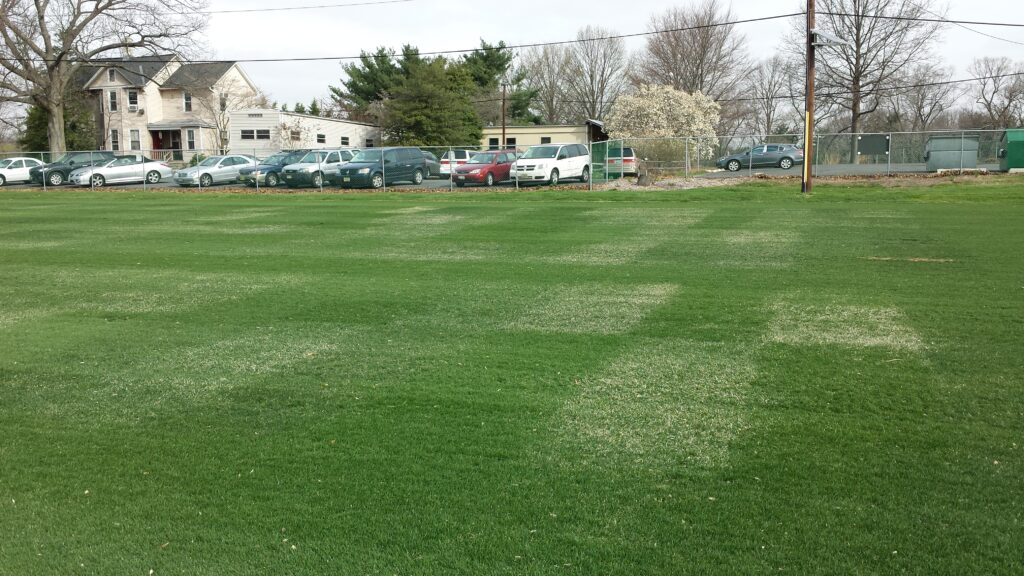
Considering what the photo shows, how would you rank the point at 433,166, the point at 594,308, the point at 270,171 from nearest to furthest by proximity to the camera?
1. the point at 594,308
2. the point at 270,171
3. the point at 433,166

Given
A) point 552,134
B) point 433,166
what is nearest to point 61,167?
point 433,166

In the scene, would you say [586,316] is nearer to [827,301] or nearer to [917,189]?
[827,301]

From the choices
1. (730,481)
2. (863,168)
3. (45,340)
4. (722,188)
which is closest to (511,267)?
(45,340)

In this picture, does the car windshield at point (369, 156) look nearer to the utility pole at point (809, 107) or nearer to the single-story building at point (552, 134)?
the utility pole at point (809, 107)

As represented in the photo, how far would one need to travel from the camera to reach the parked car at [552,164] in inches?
1199

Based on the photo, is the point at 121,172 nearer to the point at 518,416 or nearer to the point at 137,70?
the point at 137,70

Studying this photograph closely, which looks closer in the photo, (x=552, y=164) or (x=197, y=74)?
(x=552, y=164)

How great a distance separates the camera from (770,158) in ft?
137

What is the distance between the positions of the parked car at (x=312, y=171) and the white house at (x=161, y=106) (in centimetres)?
2583

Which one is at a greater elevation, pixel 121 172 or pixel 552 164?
pixel 121 172

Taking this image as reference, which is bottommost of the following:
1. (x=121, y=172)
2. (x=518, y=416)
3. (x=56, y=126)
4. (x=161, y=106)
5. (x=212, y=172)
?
(x=518, y=416)

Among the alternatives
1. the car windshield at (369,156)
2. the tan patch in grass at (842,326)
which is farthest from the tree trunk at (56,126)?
the tan patch in grass at (842,326)

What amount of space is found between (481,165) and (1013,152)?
1998 centimetres

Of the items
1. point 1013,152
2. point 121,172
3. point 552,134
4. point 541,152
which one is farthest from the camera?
point 552,134
